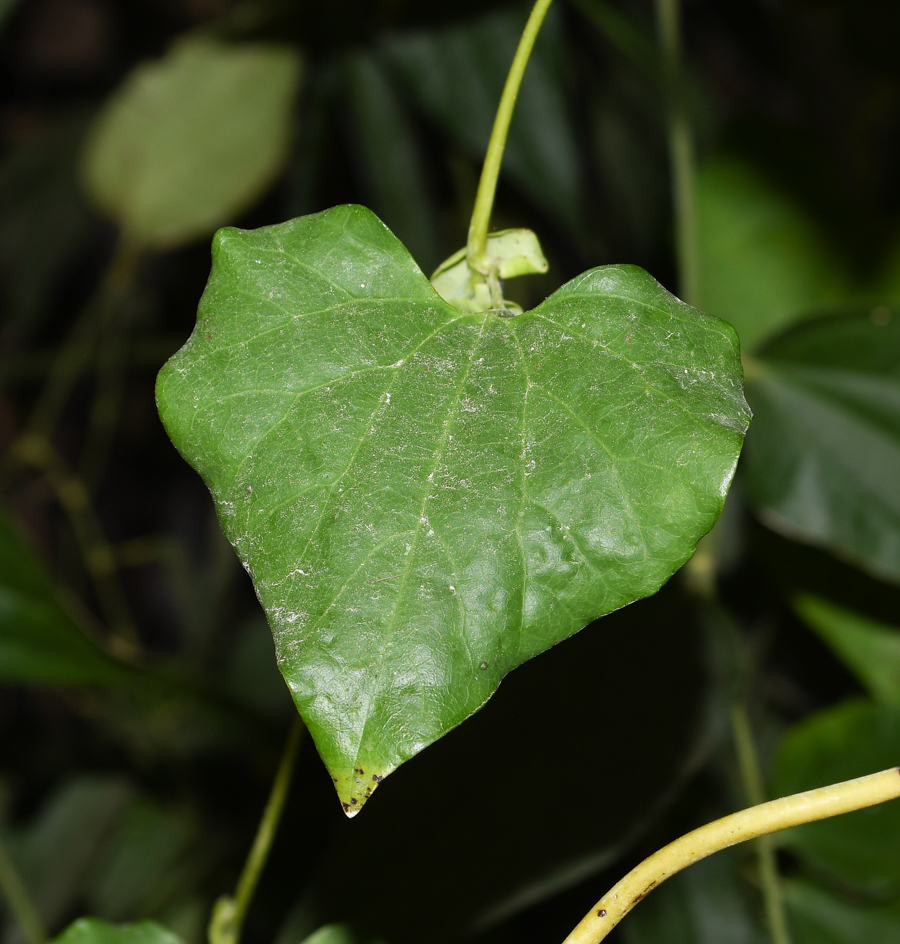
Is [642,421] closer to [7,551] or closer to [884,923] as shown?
[7,551]

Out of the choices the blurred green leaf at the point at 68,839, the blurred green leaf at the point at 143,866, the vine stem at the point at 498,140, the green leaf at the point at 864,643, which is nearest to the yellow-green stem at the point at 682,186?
the green leaf at the point at 864,643

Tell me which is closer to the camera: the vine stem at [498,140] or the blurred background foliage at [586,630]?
the vine stem at [498,140]

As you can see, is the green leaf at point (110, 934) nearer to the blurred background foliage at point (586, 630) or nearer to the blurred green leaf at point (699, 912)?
the blurred background foliage at point (586, 630)

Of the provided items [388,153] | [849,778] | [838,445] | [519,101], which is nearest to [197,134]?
[388,153]

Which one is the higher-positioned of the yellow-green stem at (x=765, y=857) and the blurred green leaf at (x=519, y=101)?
the blurred green leaf at (x=519, y=101)

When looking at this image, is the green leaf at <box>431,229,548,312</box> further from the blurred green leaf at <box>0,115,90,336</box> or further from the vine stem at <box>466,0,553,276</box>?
the blurred green leaf at <box>0,115,90,336</box>

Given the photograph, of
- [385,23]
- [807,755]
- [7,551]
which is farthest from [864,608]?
[385,23]

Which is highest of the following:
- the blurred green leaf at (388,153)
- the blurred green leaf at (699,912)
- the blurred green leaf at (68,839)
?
the blurred green leaf at (388,153)
